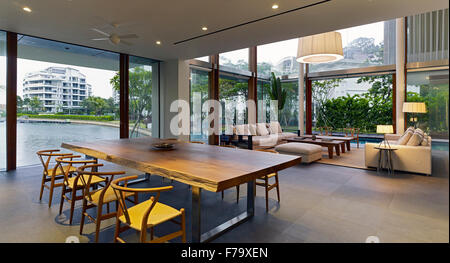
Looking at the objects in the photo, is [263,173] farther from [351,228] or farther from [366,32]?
[366,32]

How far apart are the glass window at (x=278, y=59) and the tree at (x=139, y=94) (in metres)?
4.75

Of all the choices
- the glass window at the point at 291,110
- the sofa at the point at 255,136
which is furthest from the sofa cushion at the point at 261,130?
the glass window at the point at 291,110

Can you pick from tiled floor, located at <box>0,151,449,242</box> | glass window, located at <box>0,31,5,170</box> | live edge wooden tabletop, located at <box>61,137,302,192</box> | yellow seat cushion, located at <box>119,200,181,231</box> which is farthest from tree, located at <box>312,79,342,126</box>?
glass window, located at <box>0,31,5,170</box>

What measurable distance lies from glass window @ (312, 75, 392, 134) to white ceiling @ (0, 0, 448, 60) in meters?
6.08

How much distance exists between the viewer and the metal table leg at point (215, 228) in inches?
76.4

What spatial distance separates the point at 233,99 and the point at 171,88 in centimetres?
269

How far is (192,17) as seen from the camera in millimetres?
3941

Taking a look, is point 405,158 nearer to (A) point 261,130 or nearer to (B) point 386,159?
(B) point 386,159

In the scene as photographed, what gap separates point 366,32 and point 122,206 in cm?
964

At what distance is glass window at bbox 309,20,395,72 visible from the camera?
8.06 metres

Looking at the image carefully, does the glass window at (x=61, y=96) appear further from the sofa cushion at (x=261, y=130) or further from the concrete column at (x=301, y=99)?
the concrete column at (x=301, y=99)

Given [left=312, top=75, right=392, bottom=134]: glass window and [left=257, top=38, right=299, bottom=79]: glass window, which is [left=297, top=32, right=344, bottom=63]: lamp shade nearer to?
[left=257, top=38, right=299, bottom=79]: glass window
